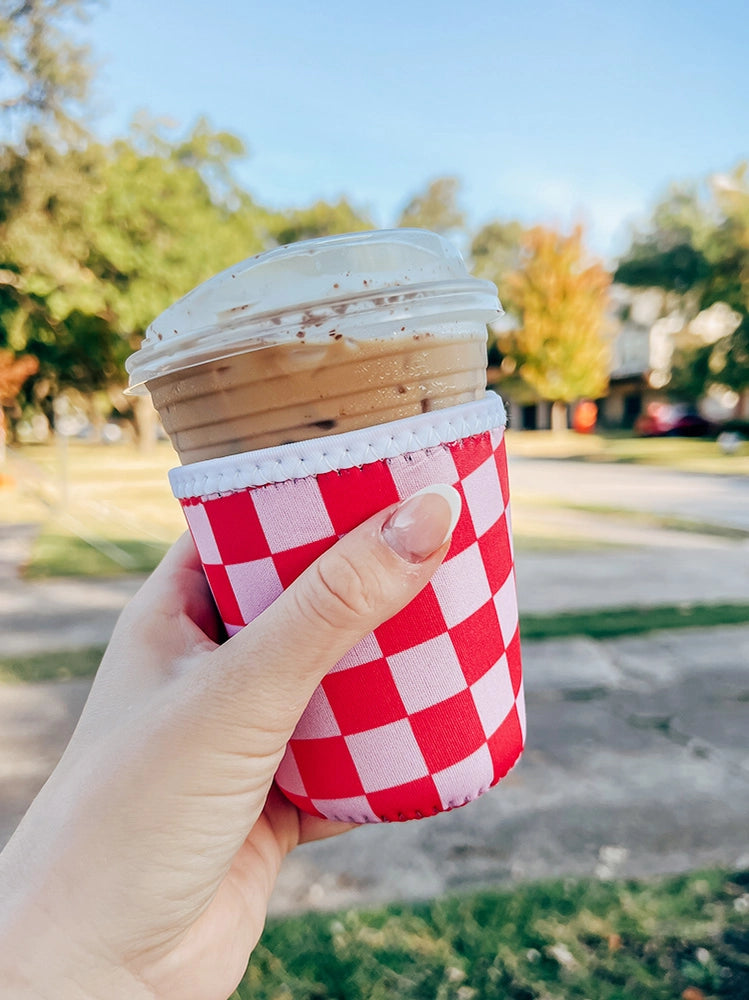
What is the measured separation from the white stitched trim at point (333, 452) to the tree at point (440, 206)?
4358 centimetres

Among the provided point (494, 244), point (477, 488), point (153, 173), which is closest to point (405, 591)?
point (477, 488)

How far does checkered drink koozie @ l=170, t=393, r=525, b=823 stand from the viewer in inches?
45.7

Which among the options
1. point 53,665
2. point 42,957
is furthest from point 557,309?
point 42,957

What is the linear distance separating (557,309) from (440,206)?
20465 mm

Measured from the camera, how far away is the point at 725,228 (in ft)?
74.3

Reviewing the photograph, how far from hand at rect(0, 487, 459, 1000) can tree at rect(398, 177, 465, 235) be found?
4367 cm

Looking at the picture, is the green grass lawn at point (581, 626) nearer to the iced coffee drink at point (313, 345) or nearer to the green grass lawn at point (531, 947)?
the green grass lawn at point (531, 947)

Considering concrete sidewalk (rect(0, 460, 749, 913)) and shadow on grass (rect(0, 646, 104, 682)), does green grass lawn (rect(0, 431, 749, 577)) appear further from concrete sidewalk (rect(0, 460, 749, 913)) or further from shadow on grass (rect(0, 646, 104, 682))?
shadow on grass (rect(0, 646, 104, 682))

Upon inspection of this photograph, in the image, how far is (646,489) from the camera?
12.9 meters

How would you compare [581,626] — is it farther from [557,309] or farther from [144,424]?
[144,424]

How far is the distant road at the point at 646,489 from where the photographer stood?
403 inches

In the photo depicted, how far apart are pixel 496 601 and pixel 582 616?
4.34 metres

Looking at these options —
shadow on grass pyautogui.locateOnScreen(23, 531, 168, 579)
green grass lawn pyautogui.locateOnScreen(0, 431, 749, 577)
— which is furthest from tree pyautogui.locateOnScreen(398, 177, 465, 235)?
shadow on grass pyautogui.locateOnScreen(23, 531, 168, 579)

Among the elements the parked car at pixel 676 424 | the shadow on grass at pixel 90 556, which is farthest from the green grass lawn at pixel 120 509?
the parked car at pixel 676 424
